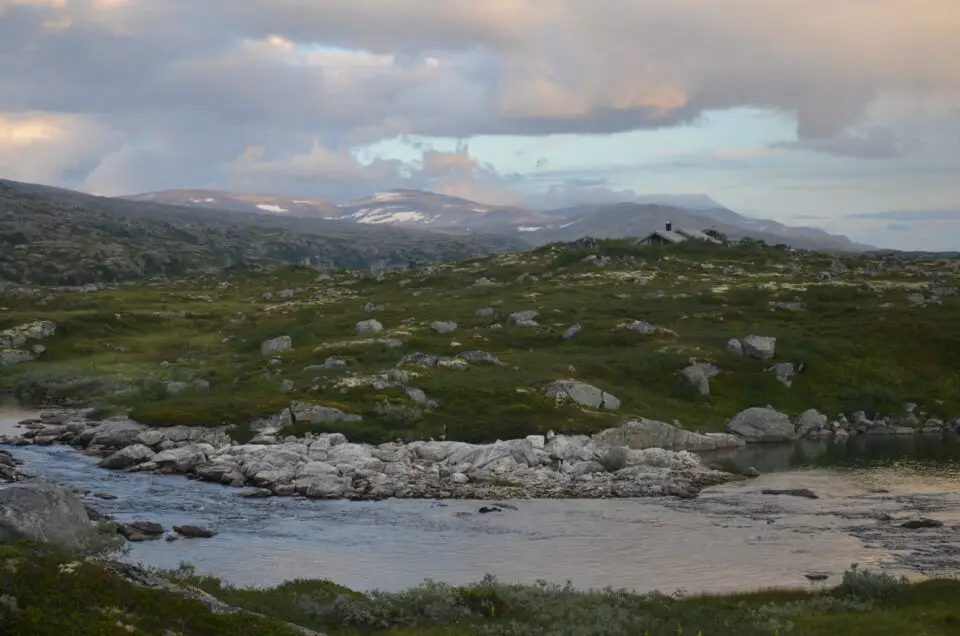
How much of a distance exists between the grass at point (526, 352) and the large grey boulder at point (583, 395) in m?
1.89

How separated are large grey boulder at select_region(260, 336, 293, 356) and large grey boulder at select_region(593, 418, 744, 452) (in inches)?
2023

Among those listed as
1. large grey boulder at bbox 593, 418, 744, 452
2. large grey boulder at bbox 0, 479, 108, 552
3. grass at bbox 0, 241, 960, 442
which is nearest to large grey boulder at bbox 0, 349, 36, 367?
grass at bbox 0, 241, 960, 442

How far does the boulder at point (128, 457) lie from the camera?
73.1 m

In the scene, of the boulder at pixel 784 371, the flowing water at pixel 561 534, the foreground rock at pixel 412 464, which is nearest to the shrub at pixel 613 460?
the foreground rock at pixel 412 464

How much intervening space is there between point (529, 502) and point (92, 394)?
61541mm

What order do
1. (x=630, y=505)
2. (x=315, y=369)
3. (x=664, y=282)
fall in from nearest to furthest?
(x=630, y=505) → (x=315, y=369) → (x=664, y=282)

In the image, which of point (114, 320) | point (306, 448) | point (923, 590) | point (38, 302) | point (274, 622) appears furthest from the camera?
point (38, 302)

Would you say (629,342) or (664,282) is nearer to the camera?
(629,342)

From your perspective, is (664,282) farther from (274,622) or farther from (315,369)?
(274,622)

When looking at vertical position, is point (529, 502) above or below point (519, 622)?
below

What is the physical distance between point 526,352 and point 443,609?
78099mm

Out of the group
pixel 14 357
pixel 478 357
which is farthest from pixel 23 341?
pixel 478 357

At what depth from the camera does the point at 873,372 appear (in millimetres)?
107688

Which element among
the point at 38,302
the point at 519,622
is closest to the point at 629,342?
the point at 519,622
